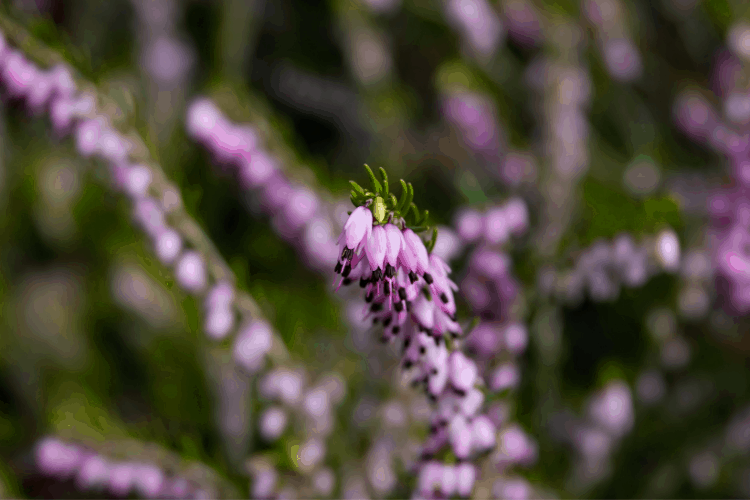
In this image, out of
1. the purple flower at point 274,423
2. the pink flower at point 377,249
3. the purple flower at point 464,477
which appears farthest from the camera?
the purple flower at point 274,423

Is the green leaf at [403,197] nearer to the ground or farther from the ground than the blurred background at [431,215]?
nearer to the ground

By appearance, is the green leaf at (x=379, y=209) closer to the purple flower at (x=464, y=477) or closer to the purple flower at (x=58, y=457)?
the purple flower at (x=464, y=477)

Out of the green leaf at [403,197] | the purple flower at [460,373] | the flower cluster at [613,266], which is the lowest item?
the purple flower at [460,373]

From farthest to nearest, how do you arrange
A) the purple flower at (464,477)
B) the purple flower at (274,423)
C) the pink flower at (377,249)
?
the purple flower at (274,423)
the purple flower at (464,477)
the pink flower at (377,249)

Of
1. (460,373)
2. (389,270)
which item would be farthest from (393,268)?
(460,373)

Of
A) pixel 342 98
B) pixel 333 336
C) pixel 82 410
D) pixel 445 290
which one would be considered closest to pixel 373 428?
pixel 333 336

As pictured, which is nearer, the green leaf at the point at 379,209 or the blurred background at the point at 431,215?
the green leaf at the point at 379,209

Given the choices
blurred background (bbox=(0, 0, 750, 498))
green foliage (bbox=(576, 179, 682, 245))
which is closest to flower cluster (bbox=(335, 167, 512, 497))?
blurred background (bbox=(0, 0, 750, 498))

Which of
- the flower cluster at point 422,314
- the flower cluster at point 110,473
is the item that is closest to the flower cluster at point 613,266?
the flower cluster at point 422,314
